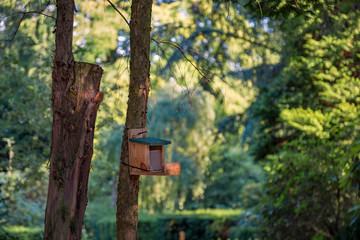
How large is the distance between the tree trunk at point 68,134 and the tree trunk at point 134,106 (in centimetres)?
36

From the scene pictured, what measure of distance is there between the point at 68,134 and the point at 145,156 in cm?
64

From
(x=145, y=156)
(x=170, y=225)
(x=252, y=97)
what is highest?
(x=252, y=97)

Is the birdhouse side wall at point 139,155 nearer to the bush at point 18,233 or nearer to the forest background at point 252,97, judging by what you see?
the forest background at point 252,97

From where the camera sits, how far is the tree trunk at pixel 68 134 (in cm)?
337

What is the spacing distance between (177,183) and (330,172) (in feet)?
37.4

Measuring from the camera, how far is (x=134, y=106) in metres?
3.83

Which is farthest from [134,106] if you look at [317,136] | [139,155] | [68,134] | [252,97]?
[252,97]

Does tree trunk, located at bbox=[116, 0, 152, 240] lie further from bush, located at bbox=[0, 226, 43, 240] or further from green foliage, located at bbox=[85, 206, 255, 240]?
green foliage, located at bbox=[85, 206, 255, 240]

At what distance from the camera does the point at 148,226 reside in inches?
609

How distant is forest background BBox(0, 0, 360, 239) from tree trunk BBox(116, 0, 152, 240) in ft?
1.70

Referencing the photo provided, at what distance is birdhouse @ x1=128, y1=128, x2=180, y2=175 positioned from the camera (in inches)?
145

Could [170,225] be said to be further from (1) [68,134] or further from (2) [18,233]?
(1) [68,134]

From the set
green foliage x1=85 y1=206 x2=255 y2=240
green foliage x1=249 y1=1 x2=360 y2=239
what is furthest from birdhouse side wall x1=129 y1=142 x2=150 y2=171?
green foliage x1=85 y1=206 x2=255 y2=240

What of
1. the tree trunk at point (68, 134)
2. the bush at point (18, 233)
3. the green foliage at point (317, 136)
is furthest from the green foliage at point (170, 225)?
the tree trunk at point (68, 134)
